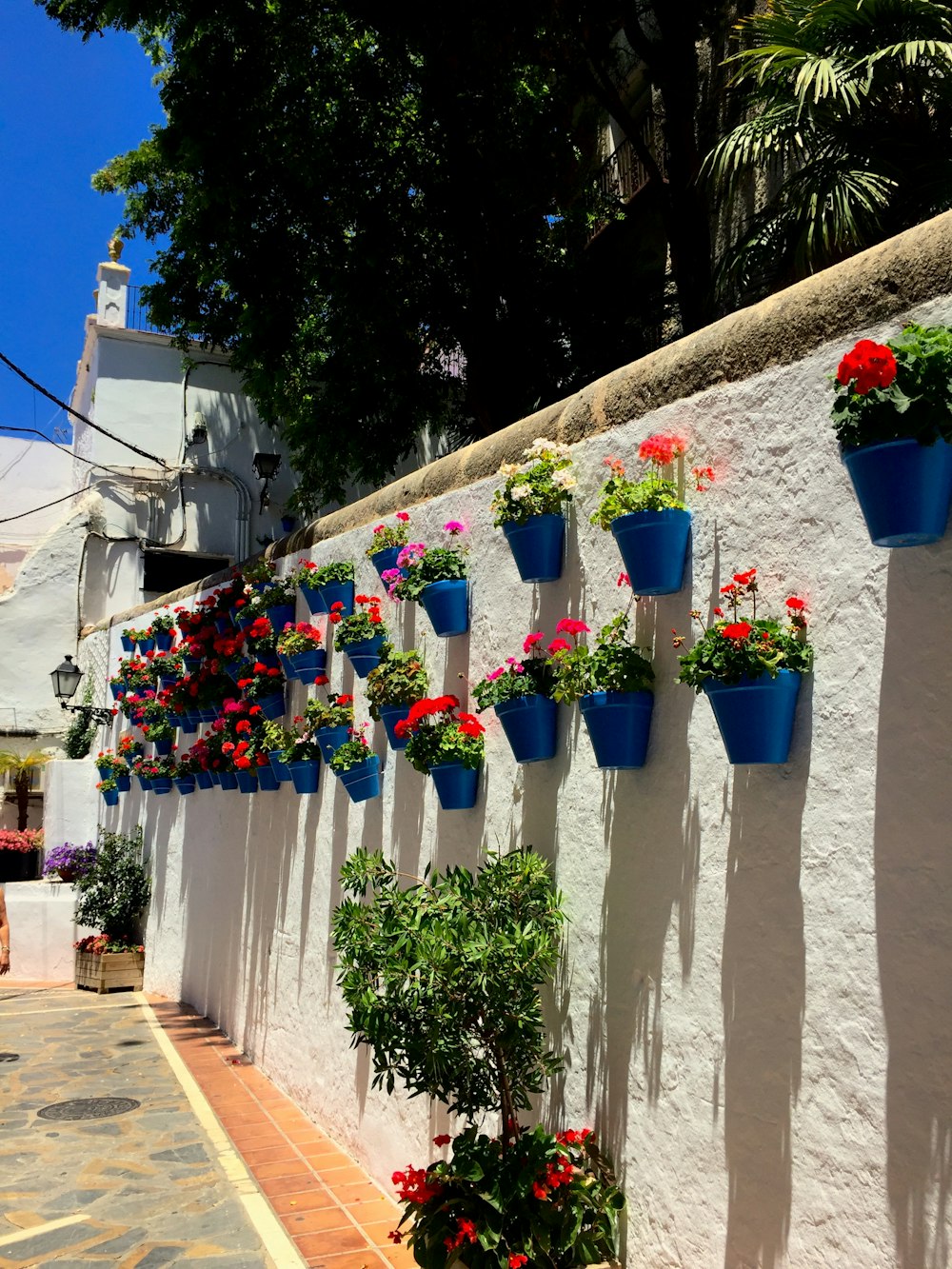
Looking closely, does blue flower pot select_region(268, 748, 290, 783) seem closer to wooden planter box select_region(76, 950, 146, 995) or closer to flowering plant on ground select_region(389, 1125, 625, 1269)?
flowering plant on ground select_region(389, 1125, 625, 1269)

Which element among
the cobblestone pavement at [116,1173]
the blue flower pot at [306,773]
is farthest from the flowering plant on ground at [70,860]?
the blue flower pot at [306,773]

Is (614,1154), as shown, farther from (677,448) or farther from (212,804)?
(212,804)

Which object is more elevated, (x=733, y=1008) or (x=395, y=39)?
(x=395, y=39)

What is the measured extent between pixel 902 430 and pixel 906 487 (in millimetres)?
132

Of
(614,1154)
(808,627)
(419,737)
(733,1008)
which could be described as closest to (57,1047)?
(419,737)

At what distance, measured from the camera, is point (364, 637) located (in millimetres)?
5977

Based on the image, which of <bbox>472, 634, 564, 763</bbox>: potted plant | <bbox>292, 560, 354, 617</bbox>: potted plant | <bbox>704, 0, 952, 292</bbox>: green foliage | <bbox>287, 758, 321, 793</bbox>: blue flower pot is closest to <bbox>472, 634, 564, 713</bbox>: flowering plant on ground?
<bbox>472, 634, 564, 763</bbox>: potted plant

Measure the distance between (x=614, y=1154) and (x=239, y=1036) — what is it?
5345mm

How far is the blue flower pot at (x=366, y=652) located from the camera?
600 cm

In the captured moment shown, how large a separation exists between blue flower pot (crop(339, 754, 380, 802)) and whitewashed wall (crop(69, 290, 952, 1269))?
114cm

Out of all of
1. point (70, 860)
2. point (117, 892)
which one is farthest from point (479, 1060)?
point (70, 860)

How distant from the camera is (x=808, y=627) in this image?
10.1 feet

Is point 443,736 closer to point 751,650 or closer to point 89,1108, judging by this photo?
point 751,650

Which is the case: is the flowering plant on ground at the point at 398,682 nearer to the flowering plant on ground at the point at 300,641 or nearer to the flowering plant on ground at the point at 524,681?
the flowering plant on ground at the point at 524,681
